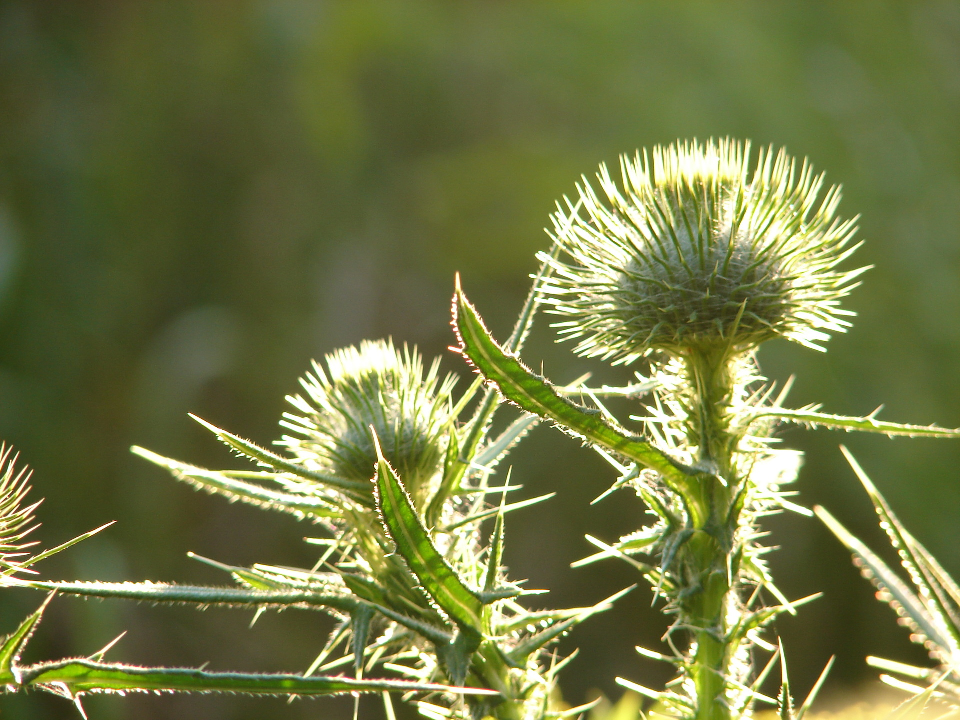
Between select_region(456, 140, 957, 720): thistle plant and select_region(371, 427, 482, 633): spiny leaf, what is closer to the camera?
select_region(371, 427, 482, 633): spiny leaf

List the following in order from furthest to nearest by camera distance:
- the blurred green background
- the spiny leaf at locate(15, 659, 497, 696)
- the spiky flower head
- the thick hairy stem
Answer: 1. the blurred green background
2. the spiky flower head
3. the thick hairy stem
4. the spiny leaf at locate(15, 659, 497, 696)

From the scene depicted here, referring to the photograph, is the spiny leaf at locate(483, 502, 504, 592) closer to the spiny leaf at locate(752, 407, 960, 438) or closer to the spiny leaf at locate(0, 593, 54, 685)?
the spiny leaf at locate(752, 407, 960, 438)

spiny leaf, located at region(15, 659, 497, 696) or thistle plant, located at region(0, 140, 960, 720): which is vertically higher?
thistle plant, located at region(0, 140, 960, 720)

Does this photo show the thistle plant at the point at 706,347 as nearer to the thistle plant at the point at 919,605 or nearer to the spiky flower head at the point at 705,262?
the spiky flower head at the point at 705,262

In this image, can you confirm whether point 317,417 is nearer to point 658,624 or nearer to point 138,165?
point 658,624

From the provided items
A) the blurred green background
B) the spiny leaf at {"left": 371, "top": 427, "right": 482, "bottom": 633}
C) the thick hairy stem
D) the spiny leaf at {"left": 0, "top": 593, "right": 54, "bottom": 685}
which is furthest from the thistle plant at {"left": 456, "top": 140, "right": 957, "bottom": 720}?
the blurred green background

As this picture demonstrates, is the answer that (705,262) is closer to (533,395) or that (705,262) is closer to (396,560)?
(533,395)
